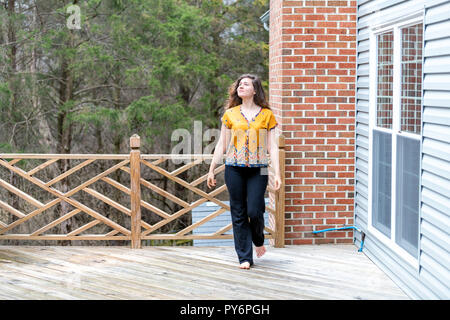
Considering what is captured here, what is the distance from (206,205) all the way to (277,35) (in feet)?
11.5

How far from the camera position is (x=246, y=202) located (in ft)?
16.9

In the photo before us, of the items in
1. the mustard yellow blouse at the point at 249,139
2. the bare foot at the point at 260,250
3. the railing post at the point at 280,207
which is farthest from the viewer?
the railing post at the point at 280,207

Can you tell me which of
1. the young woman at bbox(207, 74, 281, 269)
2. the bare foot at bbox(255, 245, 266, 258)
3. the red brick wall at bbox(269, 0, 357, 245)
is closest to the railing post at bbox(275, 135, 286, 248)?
the red brick wall at bbox(269, 0, 357, 245)

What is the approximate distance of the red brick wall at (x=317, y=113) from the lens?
19.7ft

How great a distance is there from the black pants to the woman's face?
60 cm

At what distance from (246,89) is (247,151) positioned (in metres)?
0.51

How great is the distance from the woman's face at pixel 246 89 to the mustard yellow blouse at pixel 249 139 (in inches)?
6.3

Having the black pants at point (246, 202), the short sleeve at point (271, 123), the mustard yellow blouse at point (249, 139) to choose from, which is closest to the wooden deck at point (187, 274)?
the black pants at point (246, 202)

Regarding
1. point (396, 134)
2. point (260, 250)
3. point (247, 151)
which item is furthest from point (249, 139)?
point (396, 134)

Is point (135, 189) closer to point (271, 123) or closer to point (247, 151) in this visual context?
point (247, 151)

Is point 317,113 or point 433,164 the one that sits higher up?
point 317,113

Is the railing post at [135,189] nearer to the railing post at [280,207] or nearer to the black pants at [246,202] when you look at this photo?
the black pants at [246,202]

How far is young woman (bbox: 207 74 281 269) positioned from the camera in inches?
197
